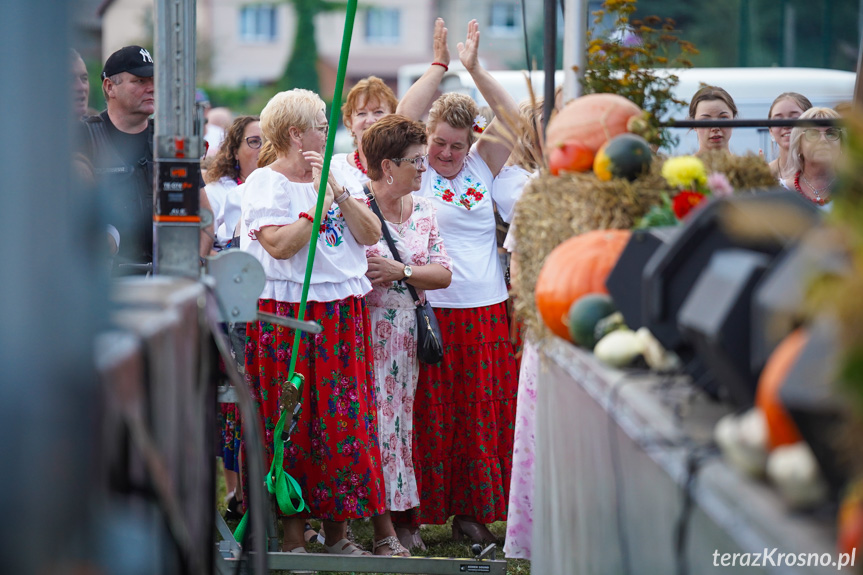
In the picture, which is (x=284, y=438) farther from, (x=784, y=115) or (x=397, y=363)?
(x=784, y=115)

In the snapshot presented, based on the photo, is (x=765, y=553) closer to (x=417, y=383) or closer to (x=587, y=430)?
(x=587, y=430)

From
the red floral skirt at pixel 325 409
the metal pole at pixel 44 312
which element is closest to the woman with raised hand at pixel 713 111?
the red floral skirt at pixel 325 409

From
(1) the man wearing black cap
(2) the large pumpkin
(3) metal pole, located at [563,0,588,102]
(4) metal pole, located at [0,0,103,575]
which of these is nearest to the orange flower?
(2) the large pumpkin

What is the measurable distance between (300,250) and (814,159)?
2.41 meters

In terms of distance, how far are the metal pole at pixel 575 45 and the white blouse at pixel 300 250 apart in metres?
1.33

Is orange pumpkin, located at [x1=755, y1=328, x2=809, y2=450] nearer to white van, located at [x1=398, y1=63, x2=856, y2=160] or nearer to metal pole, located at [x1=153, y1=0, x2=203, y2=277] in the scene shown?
metal pole, located at [x1=153, y1=0, x2=203, y2=277]

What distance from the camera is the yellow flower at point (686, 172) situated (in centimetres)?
246

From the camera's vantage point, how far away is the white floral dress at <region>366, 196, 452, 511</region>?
14.7 feet

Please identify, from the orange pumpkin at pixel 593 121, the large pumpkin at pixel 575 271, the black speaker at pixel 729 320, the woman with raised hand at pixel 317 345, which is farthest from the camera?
the woman with raised hand at pixel 317 345

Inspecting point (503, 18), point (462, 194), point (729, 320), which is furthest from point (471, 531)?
point (503, 18)

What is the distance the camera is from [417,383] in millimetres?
4711

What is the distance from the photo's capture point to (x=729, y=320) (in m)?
1.40

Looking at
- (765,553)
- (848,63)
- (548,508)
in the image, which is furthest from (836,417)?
A: (848,63)

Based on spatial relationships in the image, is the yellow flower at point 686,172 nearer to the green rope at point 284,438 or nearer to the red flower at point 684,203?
the red flower at point 684,203
